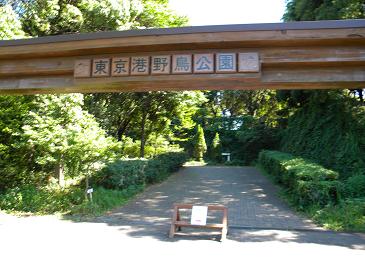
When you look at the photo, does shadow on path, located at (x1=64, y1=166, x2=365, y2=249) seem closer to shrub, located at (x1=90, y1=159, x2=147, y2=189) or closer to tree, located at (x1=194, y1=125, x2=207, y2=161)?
shrub, located at (x1=90, y1=159, x2=147, y2=189)

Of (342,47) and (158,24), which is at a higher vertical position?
(158,24)

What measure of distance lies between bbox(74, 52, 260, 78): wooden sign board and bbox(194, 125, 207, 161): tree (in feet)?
83.4

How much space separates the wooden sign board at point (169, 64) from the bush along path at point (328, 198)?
5.44m

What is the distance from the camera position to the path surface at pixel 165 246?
583 cm

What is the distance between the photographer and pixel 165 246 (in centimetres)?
709

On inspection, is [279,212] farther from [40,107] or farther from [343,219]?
[40,107]

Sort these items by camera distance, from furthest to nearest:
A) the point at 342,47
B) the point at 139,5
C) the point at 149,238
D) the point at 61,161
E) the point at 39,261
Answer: the point at 139,5 < the point at 61,161 < the point at 149,238 < the point at 39,261 < the point at 342,47

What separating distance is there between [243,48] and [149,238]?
452 cm

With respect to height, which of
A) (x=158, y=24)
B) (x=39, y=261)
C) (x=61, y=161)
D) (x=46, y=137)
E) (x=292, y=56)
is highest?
(x=158, y=24)

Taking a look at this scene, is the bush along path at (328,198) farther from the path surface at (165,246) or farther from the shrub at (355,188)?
the path surface at (165,246)

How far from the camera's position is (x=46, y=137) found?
427 inches

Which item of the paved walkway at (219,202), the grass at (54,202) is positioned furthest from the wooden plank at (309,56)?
the grass at (54,202)

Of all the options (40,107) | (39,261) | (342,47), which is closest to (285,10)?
(40,107)

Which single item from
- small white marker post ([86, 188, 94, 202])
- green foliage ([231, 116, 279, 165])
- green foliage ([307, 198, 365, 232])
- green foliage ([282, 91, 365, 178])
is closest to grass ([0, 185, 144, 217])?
small white marker post ([86, 188, 94, 202])
